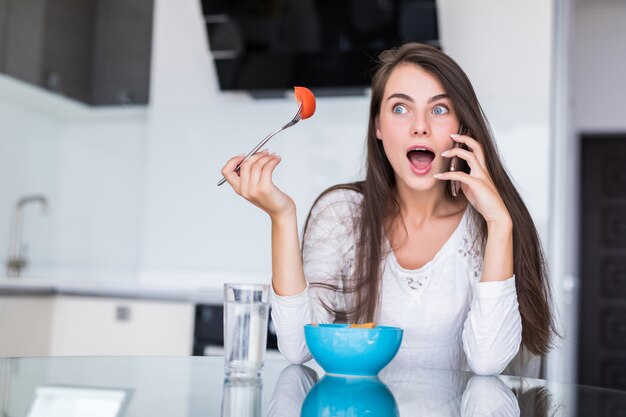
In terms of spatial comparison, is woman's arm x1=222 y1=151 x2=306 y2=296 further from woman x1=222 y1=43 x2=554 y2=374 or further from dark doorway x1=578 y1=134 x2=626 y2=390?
dark doorway x1=578 y1=134 x2=626 y2=390

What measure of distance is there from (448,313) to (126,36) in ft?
8.89

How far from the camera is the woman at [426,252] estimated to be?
1.24 meters

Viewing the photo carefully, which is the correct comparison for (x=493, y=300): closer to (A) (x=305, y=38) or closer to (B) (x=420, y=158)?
(B) (x=420, y=158)

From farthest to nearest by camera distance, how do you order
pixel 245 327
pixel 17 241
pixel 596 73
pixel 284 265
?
1. pixel 596 73
2. pixel 17 241
3. pixel 284 265
4. pixel 245 327

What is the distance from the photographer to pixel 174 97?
11.1 feet

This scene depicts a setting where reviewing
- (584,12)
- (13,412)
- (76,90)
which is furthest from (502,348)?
(584,12)

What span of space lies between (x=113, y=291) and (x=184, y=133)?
86 centimetres

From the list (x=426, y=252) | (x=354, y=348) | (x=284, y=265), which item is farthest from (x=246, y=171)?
(x=426, y=252)

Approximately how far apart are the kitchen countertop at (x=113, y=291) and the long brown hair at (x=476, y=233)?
1298mm

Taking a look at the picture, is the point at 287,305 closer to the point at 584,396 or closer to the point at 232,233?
the point at 584,396

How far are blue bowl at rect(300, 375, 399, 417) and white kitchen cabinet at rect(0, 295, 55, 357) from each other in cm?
195

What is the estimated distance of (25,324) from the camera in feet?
9.10

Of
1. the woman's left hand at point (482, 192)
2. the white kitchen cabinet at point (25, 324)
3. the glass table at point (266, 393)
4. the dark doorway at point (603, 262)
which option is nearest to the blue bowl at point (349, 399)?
the glass table at point (266, 393)

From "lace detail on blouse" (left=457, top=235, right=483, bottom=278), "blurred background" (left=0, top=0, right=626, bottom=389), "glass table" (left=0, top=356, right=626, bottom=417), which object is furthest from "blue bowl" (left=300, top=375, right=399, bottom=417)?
"blurred background" (left=0, top=0, right=626, bottom=389)
